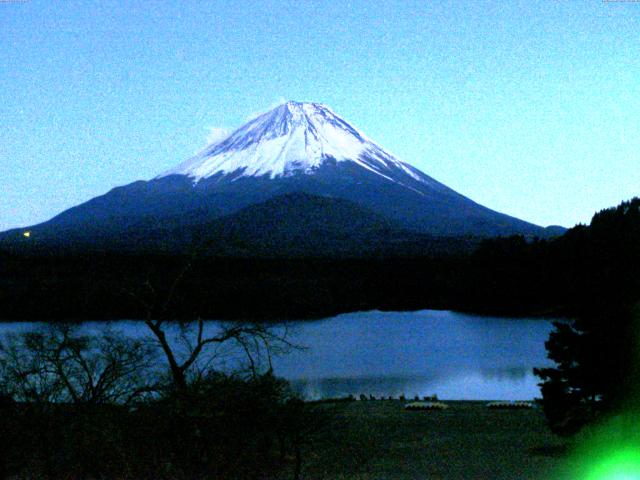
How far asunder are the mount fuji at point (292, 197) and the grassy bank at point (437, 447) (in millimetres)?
80000

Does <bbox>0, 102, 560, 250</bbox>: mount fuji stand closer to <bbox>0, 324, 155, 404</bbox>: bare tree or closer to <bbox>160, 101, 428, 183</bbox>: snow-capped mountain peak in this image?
<bbox>160, 101, 428, 183</bbox>: snow-capped mountain peak

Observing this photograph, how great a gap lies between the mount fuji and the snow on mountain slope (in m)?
0.16

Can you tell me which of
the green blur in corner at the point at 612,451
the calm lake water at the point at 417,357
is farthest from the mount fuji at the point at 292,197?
the green blur in corner at the point at 612,451

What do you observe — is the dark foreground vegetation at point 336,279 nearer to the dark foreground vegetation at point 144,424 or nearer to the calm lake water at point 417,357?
the calm lake water at point 417,357

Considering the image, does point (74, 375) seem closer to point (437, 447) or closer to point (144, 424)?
point (144, 424)

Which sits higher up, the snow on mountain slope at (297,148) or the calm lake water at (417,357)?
the snow on mountain slope at (297,148)

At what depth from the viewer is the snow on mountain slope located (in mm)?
141125

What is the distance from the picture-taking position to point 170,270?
62844mm

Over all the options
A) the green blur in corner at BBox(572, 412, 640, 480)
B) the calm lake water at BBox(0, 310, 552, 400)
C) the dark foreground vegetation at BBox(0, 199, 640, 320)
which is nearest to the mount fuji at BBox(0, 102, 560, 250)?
the dark foreground vegetation at BBox(0, 199, 640, 320)

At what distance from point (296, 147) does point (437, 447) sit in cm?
13112

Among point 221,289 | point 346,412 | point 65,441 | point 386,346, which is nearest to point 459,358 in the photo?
point 386,346

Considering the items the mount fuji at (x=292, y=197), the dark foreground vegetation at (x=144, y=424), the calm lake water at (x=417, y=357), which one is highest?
the mount fuji at (x=292, y=197)

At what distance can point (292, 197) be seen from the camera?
123500 millimetres

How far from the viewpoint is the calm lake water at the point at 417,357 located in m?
26.5
